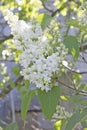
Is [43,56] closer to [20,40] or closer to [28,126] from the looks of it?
[20,40]

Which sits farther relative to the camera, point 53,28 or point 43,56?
point 53,28

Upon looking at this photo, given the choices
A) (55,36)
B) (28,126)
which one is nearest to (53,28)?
(55,36)

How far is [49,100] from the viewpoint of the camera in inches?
33.0

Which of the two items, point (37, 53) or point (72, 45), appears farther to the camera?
point (72, 45)

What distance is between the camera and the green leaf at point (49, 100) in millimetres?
838

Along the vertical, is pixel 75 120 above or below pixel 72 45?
below

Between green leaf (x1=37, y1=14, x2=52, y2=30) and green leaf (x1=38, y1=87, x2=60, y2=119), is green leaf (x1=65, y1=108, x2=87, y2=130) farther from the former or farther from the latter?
green leaf (x1=37, y1=14, x2=52, y2=30)

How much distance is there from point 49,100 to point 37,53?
0.12 metres

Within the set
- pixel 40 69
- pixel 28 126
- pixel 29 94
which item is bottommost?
pixel 28 126

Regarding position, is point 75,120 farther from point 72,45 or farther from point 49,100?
point 72,45

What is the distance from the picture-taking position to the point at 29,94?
0.92m

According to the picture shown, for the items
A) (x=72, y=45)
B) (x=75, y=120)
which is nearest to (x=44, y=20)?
(x=72, y=45)

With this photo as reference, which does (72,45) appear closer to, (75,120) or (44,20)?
(44,20)

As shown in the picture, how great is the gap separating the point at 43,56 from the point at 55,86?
104mm
